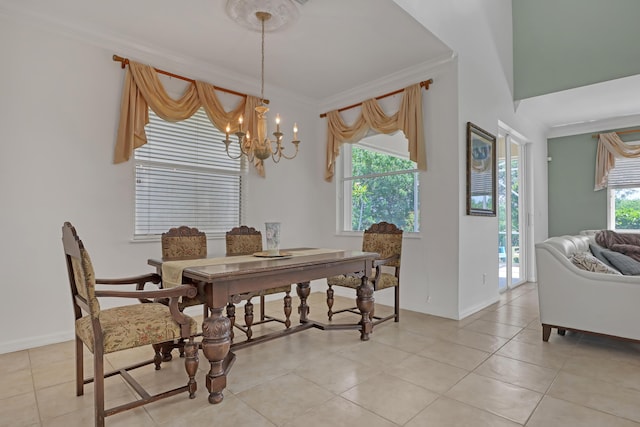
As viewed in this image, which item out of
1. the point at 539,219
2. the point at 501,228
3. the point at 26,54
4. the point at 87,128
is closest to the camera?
the point at 26,54

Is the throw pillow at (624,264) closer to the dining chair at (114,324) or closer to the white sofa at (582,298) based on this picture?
the white sofa at (582,298)

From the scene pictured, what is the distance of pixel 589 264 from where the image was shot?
2.96 meters

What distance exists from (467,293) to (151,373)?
3.17m

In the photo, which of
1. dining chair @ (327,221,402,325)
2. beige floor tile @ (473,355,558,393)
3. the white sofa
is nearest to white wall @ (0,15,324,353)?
A: dining chair @ (327,221,402,325)

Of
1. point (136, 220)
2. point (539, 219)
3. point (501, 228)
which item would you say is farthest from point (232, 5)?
point (539, 219)

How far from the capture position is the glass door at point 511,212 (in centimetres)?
521

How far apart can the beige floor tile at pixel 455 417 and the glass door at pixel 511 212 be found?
3358 mm

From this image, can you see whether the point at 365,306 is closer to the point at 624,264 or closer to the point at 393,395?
the point at 393,395

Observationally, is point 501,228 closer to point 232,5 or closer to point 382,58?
point 382,58

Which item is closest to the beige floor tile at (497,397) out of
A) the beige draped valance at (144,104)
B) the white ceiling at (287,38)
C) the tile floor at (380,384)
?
the tile floor at (380,384)

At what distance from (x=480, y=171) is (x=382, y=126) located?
1.28 meters

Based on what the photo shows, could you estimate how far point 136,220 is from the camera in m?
3.50

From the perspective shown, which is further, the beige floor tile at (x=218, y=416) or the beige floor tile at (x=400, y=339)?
the beige floor tile at (x=400, y=339)

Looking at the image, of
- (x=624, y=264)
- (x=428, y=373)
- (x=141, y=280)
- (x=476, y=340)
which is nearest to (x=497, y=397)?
(x=428, y=373)
